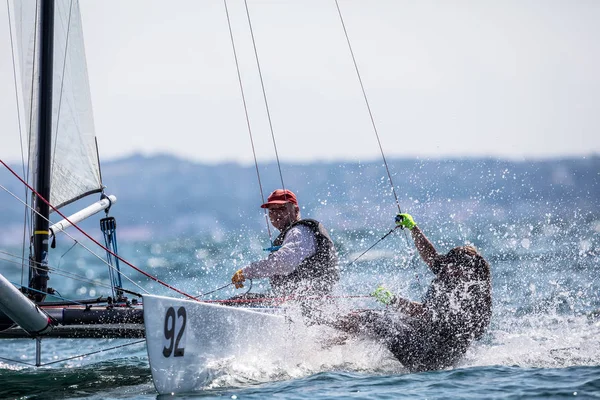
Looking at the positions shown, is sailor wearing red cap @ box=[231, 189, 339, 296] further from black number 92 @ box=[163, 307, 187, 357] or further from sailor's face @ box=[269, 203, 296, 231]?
black number 92 @ box=[163, 307, 187, 357]

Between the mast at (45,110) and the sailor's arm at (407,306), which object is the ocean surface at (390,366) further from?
the mast at (45,110)

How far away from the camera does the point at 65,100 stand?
6.80m

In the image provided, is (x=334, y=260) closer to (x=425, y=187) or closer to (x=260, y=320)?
(x=260, y=320)

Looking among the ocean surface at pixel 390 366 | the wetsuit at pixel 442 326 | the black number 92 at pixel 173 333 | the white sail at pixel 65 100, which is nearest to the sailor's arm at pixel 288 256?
the ocean surface at pixel 390 366

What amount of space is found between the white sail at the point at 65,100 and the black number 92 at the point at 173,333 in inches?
76.5

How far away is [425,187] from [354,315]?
3492 cm

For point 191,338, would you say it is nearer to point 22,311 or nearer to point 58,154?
point 22,311

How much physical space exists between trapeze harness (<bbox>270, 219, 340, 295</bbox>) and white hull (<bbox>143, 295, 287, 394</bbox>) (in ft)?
1.48

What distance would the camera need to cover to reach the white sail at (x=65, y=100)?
661cm

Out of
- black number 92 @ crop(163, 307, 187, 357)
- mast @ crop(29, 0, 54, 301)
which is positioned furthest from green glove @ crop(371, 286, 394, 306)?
mast @ crop(29, 0, 54, 301)

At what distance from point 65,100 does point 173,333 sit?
8.44 ft

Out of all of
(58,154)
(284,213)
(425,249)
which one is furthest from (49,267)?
(425,249)

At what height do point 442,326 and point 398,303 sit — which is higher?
point 398,303

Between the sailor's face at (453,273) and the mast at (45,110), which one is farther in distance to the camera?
the mast at (45,110)
